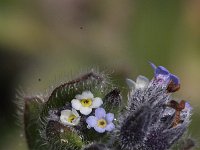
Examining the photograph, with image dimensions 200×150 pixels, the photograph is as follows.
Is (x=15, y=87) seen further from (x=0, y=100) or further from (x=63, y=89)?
(x=63, y=89)

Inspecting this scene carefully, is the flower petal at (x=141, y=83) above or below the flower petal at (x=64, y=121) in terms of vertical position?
above

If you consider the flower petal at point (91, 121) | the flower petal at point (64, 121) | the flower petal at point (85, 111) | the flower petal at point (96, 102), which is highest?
the flower petal at point (96, 102)

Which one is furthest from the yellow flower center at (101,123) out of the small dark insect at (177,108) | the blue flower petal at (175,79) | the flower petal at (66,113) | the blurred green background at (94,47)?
the blurred green background at (94,47)

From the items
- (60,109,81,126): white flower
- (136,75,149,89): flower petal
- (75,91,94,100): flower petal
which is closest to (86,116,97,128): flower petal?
(60,109,81,126): white flower

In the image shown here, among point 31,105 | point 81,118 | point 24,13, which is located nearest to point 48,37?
point 24,13

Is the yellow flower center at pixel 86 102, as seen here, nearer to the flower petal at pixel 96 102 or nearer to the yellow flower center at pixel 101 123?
the flower petal at pixel 96 102

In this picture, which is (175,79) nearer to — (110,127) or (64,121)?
(110,127)

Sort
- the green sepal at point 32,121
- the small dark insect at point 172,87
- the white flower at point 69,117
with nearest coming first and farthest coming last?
the white flower at point 69,117 → the small dark insect at point 172,87 → the green sepal at point 32,121
